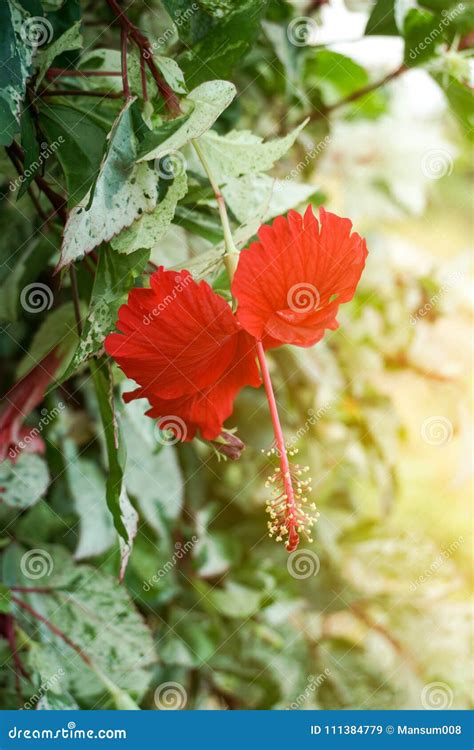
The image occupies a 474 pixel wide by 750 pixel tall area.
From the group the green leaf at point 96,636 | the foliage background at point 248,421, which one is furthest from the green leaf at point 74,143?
the green leaf at point 96,636

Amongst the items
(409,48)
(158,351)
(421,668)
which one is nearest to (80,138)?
(158,351)

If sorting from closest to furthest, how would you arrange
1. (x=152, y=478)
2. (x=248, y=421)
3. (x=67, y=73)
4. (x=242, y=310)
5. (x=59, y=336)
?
(x=242, y=310) < (x=67, y=73) < (x=59, y=336) < (x=152, y=478) < (x=248, y=421)

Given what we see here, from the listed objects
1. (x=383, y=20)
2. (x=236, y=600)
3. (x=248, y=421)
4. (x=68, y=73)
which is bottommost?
(x=236, y=600)

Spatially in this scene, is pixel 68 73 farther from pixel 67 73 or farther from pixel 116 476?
pixel 116 476

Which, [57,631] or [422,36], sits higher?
[422,36]

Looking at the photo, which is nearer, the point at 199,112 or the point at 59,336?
the point at 199,112

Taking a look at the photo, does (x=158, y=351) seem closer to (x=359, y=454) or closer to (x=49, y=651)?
(x=49, y=651)

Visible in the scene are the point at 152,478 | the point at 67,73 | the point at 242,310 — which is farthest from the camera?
the point at 152,478

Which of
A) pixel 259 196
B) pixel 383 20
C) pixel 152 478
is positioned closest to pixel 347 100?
pixel 383 20
